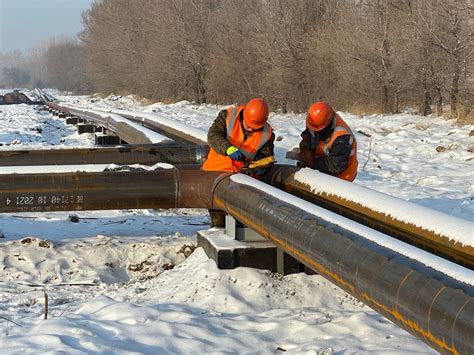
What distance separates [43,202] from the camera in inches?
Result: 259

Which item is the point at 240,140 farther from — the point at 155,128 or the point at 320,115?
the point at 155,128

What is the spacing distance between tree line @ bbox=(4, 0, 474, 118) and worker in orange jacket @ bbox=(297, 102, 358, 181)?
13.8 m

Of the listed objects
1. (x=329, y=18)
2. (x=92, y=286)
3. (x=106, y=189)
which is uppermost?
(x=329, y=18)

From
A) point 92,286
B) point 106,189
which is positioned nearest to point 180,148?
point 106,189

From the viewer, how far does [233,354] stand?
402 centimetres

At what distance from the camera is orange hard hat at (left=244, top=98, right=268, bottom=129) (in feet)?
22.2

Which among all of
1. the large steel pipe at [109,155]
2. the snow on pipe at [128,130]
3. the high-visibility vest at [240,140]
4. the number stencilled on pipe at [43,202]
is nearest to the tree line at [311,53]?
the snow on pipe at [128,130]

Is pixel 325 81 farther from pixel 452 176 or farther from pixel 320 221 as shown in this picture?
pixel 320 221

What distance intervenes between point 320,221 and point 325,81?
28.3 m

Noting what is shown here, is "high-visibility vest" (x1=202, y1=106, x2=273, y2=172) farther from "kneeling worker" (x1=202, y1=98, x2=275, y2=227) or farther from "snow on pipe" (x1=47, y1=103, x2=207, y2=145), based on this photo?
"snow on pipe" (x1=47, y1=103, x2=207, y2=145)

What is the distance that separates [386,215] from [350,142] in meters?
2.16

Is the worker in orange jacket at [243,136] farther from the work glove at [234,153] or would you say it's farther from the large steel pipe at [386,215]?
the large steel pipe at [386,215]

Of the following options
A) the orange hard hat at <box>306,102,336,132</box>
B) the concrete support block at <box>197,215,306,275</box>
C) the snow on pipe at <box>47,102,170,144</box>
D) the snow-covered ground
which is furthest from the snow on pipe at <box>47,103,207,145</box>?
the concrete support block at <box>197,215,306,275</box>

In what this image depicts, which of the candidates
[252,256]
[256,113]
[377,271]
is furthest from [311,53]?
[377,271]
